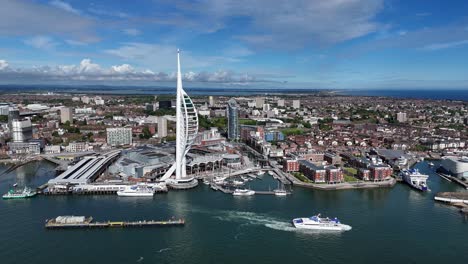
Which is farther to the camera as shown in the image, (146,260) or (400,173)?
(400,173)

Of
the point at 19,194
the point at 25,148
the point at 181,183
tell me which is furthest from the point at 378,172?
the point at 25,148

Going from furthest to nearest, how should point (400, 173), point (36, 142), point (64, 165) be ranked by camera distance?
point (36, 142), point (64, 165), point (400, 173)

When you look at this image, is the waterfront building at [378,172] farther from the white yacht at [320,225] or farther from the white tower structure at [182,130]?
the white tower structure at [182,130]

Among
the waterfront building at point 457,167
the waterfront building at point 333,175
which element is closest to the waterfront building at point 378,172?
the waterfront building at point 333,175

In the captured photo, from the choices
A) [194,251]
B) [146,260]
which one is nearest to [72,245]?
[146,260]

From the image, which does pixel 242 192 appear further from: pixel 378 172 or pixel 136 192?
pixel 378 172

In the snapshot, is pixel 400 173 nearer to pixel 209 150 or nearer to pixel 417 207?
pixel 417 207

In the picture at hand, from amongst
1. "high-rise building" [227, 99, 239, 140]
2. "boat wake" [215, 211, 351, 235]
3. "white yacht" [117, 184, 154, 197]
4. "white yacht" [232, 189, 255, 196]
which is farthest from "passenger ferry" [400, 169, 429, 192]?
"high-rise building" [227, 99, 239, 140]
